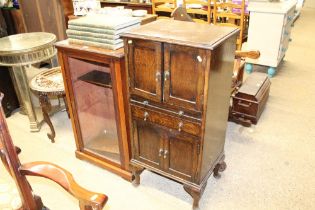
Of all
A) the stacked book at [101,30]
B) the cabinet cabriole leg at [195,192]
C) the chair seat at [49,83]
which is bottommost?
the cabinet cabriole leg at [195,192]

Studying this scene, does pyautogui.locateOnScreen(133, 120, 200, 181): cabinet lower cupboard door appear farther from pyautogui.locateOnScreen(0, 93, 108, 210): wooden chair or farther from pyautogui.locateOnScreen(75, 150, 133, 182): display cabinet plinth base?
pyautogui.locateOnScreen(0, 93, 108, 210): wooden chair

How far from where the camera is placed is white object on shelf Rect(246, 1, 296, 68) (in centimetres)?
337

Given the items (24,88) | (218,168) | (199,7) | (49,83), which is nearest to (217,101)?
(218,168)

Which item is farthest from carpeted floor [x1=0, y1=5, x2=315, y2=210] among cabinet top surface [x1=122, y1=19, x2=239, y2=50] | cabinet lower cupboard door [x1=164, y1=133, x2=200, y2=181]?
cabinet top surface [x1=122, y1=19, x2=239, y2=50]

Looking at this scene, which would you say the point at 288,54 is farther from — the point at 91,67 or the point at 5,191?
the point at 5,191

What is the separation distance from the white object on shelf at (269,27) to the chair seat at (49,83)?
2425 millimetres

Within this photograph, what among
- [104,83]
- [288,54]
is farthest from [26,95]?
[288,54]

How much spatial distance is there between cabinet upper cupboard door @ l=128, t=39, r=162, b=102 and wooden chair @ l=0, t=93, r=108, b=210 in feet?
2.18

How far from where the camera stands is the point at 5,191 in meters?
1.29

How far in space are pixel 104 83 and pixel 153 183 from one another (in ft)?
2.63

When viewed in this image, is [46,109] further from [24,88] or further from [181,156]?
[181,156]

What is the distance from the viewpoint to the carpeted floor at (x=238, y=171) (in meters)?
1.89

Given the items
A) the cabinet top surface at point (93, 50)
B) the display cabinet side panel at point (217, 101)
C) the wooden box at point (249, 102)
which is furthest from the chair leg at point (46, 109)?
the wooden box at point (249, 102)

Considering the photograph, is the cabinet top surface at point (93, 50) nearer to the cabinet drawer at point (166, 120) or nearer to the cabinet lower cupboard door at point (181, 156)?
the cabinet drawer at point (166, 120)
